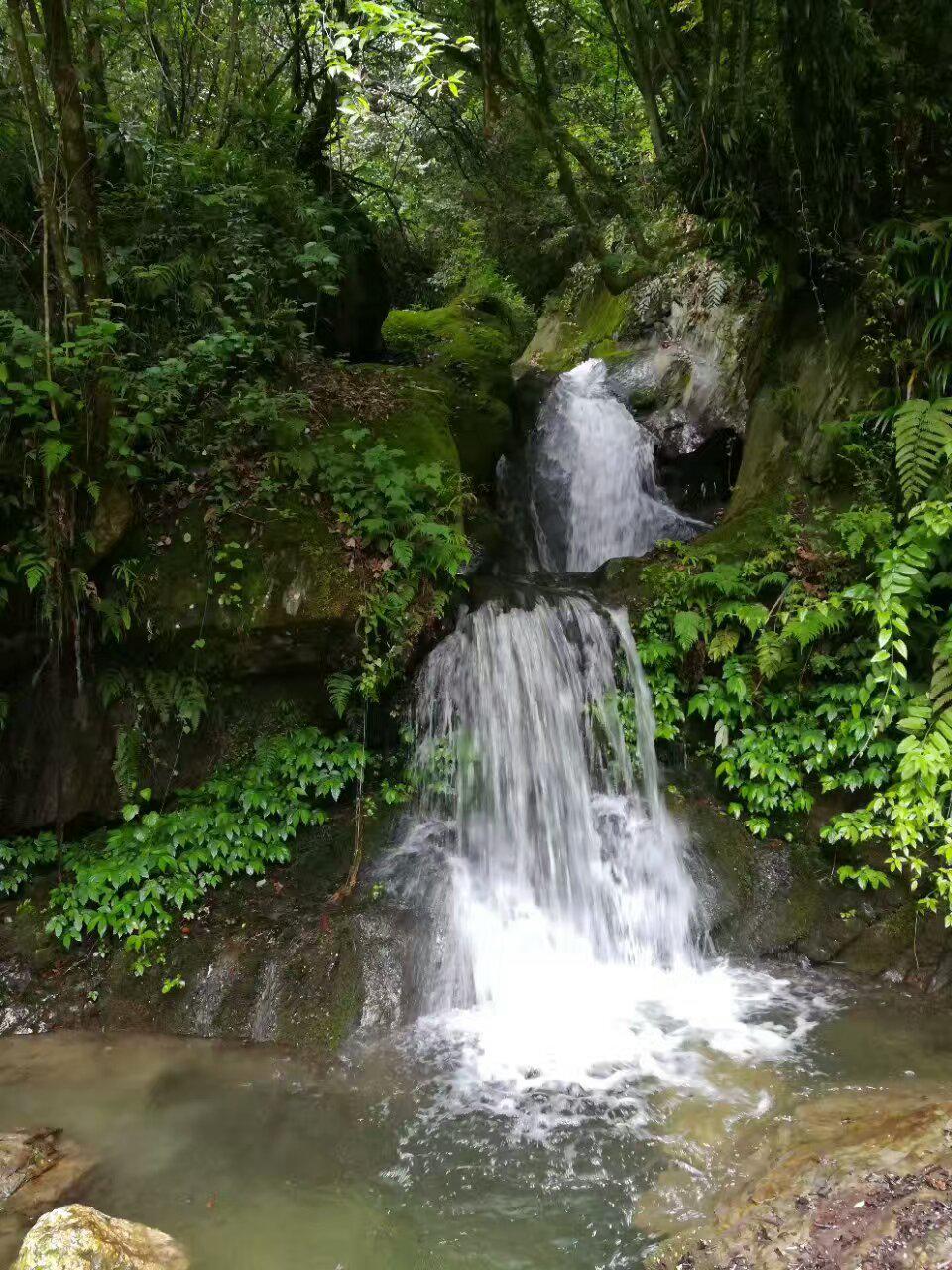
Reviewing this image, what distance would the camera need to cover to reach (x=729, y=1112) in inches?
164

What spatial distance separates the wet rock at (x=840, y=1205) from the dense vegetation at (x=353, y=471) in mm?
1956

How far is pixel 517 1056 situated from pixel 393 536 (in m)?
3.61

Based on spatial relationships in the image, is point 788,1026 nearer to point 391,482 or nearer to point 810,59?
point 391,482

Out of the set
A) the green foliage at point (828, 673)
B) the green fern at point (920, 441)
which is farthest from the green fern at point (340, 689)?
the green fern at point (920, 441)

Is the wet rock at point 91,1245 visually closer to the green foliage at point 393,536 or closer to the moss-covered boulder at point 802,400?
the green foliage at point 393,536

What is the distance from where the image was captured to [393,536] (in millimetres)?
6340

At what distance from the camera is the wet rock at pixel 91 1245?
3018 mm

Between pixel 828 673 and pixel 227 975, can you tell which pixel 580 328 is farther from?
pixel 227 975

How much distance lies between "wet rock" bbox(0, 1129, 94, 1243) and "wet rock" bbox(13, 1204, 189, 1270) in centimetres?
46

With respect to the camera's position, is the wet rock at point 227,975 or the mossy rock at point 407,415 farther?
the mossy rock at point 407,415

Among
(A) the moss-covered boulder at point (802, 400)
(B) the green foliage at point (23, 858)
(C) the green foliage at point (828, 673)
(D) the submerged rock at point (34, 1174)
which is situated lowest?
(D) the submerged rock at point (34, 1174)

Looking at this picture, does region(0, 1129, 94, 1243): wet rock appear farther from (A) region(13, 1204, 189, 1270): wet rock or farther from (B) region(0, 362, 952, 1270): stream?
(A) region(13, 1204, 189, 1270): wet rock

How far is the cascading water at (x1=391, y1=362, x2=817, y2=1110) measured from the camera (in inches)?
192

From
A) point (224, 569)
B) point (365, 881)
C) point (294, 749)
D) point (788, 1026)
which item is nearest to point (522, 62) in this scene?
point (224, 569)
